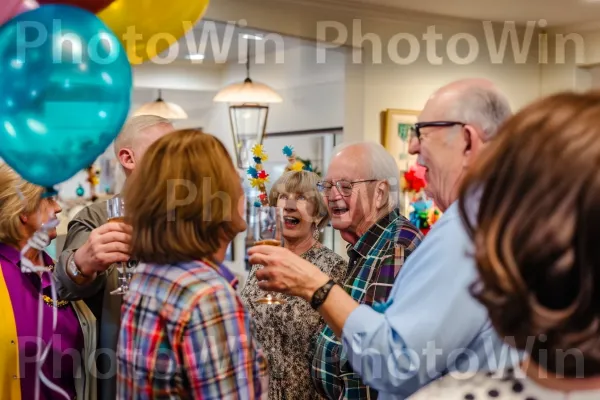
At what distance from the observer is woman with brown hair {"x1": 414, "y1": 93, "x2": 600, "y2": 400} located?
650 millimetres

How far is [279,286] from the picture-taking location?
1438 millimetres

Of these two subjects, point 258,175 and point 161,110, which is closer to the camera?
point 258,175

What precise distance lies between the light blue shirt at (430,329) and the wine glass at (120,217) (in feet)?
1.95

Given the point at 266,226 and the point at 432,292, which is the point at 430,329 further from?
the point at 266,226

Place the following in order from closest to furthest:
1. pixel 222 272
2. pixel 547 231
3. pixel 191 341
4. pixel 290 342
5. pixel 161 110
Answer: pixel 547 231, pixel 191 341, pixel 222 272, pixel 290 342, pixel 161 110

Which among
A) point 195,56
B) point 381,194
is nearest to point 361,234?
point 381,194

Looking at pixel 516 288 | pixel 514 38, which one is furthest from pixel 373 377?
pixel 514 38

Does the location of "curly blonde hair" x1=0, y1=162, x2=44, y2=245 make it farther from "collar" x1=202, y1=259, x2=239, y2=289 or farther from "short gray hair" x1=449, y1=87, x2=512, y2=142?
"short gray hair" x1=449, y1=87, x2=512, y2=142

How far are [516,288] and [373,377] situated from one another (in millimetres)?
681

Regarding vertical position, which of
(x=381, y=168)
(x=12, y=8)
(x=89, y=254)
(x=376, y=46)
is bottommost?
(x=89, y=254)

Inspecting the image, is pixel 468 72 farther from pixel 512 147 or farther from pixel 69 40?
pixel 512 147

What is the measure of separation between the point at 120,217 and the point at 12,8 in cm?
51

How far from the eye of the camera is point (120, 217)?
157 centimetres

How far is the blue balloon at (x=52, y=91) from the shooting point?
1326mm
